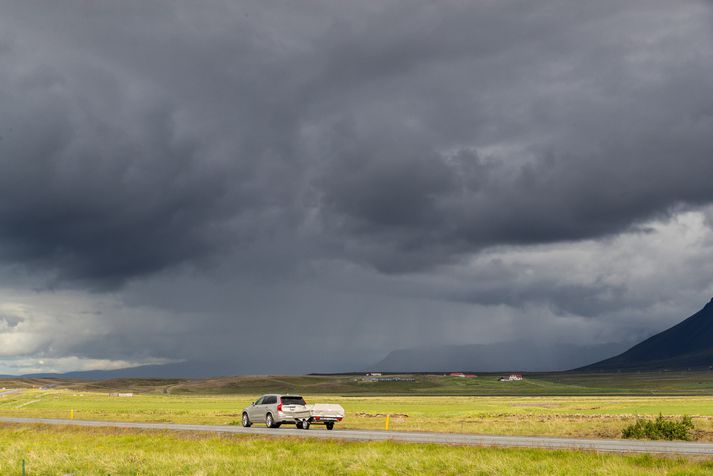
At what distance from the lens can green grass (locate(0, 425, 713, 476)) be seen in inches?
1115

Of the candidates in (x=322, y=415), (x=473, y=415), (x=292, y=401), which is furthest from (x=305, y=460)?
(x=473, y=415)

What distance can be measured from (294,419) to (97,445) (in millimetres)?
14032

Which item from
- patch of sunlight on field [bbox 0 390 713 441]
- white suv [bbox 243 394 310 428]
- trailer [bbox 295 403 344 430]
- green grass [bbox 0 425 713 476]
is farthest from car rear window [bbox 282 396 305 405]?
green grass [bbox 0 425 713 476]

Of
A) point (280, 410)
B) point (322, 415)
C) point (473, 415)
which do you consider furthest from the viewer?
point (473, 415)

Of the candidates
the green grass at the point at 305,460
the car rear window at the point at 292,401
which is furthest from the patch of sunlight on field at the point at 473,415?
the green grass at the point at 305,460

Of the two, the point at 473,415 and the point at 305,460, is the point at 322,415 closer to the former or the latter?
the point at 305,460

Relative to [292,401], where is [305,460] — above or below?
below

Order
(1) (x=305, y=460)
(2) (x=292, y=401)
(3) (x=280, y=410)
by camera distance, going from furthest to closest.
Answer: (2) (x=292, y=401) → (3) (x=280, y=410) → (1) (x=305, y=460)

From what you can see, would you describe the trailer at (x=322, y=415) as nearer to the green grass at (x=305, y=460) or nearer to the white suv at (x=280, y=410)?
the white suv at (x=280, y=410)

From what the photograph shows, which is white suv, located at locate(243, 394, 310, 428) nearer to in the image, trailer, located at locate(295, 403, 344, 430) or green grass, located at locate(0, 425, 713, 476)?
trailer, located at locate(295, 403, 344, 430)

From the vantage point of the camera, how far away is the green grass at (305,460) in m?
28.3

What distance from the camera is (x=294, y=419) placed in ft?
177

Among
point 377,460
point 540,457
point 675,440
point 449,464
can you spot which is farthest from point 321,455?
point 675,440

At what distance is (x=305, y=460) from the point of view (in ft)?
109
